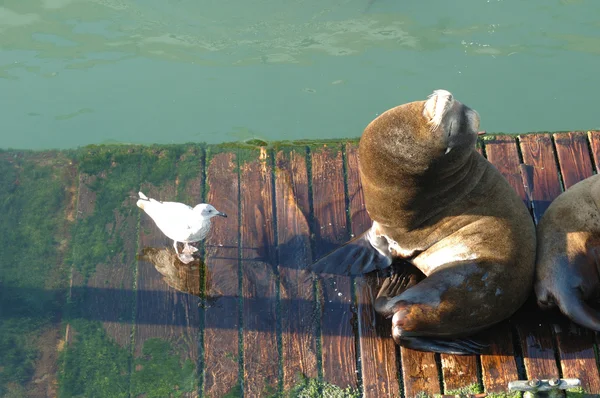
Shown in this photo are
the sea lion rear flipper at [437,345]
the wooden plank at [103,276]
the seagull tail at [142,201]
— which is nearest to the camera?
the sea lion rear flipper at [437,345]

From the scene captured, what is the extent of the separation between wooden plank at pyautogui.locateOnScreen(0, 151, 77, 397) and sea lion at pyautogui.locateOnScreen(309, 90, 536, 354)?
226 centimetres

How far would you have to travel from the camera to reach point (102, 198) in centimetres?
473

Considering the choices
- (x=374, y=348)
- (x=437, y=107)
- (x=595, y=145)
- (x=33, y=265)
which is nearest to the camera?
(x=437, y=107)

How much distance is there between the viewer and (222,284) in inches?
171

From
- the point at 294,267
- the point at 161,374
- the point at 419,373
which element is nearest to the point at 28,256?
the point at 161,374

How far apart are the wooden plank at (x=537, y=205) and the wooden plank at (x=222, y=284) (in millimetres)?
1895

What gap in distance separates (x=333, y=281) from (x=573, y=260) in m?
1.56

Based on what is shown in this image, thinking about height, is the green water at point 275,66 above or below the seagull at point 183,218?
above

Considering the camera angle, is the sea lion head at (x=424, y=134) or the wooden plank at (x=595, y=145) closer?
the sea lion head at (x=424, y=134)

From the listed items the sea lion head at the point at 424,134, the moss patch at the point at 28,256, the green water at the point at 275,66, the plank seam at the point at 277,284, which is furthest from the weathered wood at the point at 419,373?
the green water at the point at 275,66

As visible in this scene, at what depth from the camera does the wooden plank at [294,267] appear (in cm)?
407

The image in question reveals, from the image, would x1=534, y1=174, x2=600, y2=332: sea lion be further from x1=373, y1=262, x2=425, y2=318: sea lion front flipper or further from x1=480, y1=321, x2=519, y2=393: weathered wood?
x1=373, y1=262, x2=425, y2=318: sea lion front flipper

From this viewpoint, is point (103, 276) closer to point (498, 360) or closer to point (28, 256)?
point (28, 256)

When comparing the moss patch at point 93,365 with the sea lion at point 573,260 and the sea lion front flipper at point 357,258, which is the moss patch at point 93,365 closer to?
the sea lion front flipper at point 357,258
